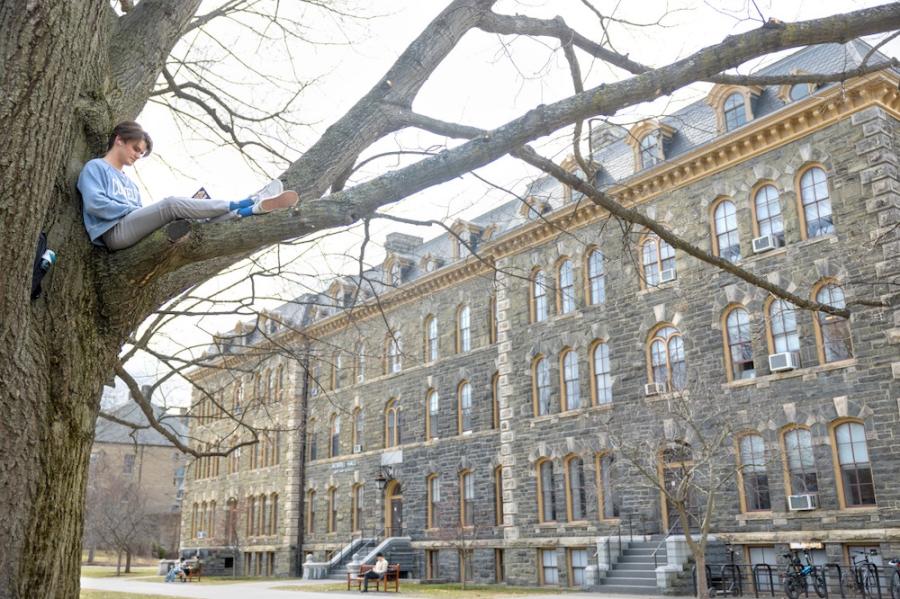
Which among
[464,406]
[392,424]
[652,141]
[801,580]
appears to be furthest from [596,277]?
[392,424]

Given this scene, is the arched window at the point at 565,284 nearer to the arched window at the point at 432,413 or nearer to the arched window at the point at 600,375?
the arched window at the point at 600,375

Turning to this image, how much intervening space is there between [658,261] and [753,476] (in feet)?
20.7

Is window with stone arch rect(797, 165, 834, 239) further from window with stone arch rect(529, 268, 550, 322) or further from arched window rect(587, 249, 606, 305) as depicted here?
window with stone arch rect(529, 268, 550, 322)

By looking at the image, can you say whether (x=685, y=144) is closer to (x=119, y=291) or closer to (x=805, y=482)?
(x=805, y=482)

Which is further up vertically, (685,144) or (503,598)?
(685,144)

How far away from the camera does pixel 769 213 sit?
67.3 ft

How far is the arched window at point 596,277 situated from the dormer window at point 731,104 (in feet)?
16.4

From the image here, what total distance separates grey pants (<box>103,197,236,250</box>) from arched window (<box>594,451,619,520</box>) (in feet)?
65.1

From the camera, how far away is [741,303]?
20328 millimetres

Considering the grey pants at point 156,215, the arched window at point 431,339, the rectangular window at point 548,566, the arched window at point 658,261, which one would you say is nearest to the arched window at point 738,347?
the arched window at point 658,261

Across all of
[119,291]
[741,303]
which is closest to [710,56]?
[119,291]

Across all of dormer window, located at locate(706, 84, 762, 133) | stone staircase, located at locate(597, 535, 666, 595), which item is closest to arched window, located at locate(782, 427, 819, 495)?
stone staircase, located at locate(597, 535, 666, 595)

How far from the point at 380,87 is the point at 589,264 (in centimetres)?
2071

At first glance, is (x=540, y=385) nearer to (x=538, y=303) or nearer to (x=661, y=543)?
(x=538, y=303)
